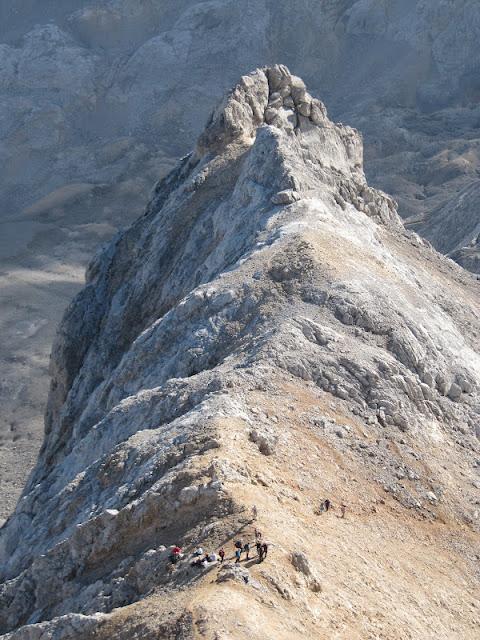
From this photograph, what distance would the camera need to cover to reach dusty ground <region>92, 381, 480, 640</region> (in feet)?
63.3

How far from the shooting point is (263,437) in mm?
25859

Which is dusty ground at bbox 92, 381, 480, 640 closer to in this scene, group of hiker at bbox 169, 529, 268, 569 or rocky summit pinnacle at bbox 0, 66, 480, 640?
rocky summit pinnacle at bbox 0, 66, 480, 640

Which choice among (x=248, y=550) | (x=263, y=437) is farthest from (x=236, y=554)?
(x=263, y=437)

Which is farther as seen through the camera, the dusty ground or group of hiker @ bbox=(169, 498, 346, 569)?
group of hiker @ bbox=(169, 498, 346, 569)

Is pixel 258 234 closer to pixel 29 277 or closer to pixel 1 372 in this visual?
pixel 1 372

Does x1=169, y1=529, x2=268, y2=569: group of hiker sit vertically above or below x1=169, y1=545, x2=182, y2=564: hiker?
above

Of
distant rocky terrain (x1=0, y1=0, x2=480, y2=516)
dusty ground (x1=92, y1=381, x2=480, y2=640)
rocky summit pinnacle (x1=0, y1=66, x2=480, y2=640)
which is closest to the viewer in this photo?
dusty ground (x1=92, y1=381, x2=480, y2=640)

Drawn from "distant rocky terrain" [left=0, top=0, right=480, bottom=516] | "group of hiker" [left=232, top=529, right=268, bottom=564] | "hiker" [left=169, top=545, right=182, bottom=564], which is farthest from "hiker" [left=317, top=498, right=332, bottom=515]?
"distant rocky terrain" [left=0, top=0, right=480, bottom=516]

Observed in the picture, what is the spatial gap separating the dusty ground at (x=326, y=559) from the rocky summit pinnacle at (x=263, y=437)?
57 mm

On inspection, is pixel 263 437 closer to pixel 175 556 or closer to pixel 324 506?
pixel 324 506

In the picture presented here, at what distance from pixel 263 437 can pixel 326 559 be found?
440 centimetres

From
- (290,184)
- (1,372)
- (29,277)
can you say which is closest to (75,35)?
(29,277)

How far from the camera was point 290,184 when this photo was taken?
43406 mm

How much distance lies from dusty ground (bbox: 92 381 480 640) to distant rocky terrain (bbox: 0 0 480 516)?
9922 centimetres
